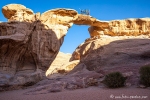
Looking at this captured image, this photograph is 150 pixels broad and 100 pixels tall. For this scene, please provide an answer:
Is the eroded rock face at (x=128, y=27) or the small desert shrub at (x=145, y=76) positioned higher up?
the eroded rock face at (x=128, y=27)

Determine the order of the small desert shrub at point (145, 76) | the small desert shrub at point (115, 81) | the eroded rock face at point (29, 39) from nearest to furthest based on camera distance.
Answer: the small desert shrub at point (145, 76), the small desert shrub at point (115, 81), the eroded rock face at point (29, 39)

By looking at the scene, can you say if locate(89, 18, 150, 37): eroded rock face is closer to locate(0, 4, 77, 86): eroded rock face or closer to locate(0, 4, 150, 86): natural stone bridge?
locate(0, 4, 150, 86): natural stone bridge

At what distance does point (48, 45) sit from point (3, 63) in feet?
15.3

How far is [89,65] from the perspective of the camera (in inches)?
667

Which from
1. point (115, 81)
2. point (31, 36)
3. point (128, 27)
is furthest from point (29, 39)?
point (128, 27)

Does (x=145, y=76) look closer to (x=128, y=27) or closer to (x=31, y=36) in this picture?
(x=31, y=36)

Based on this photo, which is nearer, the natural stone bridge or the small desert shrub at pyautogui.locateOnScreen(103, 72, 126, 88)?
the small desert shrub at pyautogui.locateOnScreen(103, 72, 126, 88)

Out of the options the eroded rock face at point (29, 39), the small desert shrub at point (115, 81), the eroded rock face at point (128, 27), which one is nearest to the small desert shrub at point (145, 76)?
the small desert shrub at point (115, 81)

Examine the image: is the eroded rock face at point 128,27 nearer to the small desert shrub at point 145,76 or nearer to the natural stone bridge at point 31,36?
the natural stone bridge at point 31,36

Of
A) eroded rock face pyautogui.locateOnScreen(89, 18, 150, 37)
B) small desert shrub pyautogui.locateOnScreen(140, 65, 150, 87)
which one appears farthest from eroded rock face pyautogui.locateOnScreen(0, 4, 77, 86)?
small desert shrub pyautogui.locateOnScreen(140, 65, 150, 87)

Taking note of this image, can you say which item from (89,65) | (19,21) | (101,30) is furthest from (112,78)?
(101,30)

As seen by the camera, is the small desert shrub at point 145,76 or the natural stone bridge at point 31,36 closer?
the small desert shrub at point 145,76

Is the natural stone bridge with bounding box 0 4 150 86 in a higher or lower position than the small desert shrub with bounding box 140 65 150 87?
higher

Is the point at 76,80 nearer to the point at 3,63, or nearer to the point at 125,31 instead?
the point at 3,63
